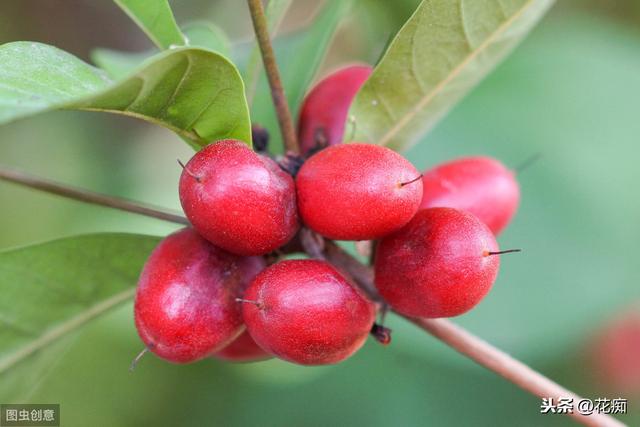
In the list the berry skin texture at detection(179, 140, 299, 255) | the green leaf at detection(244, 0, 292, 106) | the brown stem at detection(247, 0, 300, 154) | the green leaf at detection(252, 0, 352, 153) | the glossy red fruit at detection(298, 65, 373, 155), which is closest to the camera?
the berry skin texture at detection(179, 140, 299, 255)

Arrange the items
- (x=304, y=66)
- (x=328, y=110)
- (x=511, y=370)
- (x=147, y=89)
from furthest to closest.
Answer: (x=304, y=66) < (x=328, y=110) < (x=511, y=370) < (x=147, y=89)

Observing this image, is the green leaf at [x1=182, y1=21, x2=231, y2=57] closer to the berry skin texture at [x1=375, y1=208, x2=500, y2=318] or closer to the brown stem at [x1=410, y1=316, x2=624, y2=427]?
the berry skin texture at [x1=375, y1=208, x2=500, y2=318]

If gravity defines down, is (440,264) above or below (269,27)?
below

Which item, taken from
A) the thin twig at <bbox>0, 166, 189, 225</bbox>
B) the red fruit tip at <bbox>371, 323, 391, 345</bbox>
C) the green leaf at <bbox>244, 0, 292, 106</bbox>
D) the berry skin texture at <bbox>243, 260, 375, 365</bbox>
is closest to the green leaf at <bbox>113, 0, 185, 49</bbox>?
the green leaf at <bbox>244, 0, 292, 106</bbox>

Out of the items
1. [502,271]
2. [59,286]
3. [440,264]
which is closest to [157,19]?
[59,286]

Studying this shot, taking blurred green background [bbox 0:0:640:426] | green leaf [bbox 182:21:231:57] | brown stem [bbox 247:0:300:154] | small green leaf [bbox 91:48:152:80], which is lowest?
blurred green background [bbox 0:0:640:426]

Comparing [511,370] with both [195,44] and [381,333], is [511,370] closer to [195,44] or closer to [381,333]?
[381,333]
